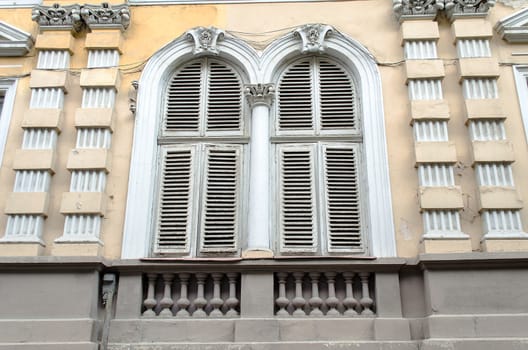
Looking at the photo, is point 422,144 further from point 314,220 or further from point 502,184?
point 314,220

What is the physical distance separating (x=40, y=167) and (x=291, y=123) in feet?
11.3

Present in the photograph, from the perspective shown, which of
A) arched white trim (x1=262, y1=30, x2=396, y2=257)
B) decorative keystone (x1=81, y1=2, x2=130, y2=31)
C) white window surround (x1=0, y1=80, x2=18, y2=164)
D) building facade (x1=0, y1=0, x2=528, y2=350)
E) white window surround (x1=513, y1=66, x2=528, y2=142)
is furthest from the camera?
decorative keystone (x1=81, y1=2, x2=130, y2=31)

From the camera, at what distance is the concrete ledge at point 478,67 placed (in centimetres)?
812

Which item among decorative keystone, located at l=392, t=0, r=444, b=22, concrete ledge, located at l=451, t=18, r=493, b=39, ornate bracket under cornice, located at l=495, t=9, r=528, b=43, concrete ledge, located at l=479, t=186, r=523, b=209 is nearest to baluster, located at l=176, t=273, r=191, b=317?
concrete ledge, located at l=479, t=186, r=523, b=209

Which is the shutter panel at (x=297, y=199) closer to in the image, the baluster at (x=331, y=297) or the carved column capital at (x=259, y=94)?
the baluster at (x=331, y=297)

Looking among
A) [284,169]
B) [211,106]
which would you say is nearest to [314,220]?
[284,169]

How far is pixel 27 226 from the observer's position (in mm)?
7645

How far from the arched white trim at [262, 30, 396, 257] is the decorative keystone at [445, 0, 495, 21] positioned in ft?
4.52

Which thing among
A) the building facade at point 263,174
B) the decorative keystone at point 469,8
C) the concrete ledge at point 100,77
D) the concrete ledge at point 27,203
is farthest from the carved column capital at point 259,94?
the concrete ledge at point 27,203

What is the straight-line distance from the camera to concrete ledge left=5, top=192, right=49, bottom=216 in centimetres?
766

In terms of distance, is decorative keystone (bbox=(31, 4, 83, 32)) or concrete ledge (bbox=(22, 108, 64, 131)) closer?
concrete ledge (bbox=(22, 108, 64, 131))

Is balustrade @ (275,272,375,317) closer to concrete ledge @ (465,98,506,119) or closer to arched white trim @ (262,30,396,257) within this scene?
arched white trim @ (262,30,396,257)

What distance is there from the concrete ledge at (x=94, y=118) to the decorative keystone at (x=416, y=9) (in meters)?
4.37

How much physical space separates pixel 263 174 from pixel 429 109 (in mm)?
2382
